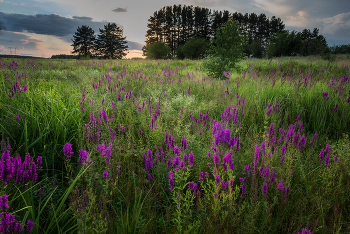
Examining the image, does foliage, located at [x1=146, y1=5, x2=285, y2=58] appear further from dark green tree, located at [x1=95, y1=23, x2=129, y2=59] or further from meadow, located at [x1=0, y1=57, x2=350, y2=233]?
meadow, located at [x1=0, y1=57, x2=350, y2=233]

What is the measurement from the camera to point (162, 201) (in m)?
1.82

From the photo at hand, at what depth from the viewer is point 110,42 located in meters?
51.9

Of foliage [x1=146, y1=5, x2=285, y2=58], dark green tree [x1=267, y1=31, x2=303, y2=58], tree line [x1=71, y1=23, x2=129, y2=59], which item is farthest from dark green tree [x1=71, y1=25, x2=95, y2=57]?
dark green tree [x1=267, y1=31, x2=303, y2=58]

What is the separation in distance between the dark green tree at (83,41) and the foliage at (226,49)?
54.7 m

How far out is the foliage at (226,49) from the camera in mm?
5842

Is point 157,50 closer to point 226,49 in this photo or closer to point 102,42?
point 102,42

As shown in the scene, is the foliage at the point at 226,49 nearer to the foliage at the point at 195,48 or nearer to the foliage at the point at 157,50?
the foliage at the point at 195,48

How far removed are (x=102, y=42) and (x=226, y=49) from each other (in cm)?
5540

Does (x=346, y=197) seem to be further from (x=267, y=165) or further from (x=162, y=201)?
(x=162, y=201)

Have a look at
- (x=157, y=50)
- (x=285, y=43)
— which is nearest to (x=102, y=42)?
(x=157, y=50)

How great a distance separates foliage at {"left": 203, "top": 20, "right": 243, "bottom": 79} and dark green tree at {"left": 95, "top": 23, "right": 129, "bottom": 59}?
2037 inches

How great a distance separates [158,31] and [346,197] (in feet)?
188

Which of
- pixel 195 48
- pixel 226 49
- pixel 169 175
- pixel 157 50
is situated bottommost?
pixel 169 175

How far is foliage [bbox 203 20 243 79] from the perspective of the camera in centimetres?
584
